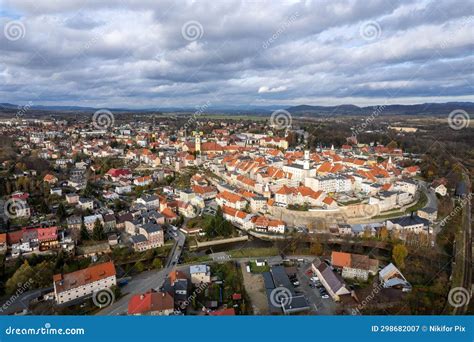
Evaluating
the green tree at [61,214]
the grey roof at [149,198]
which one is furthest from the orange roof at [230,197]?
the green tree at [61,214]

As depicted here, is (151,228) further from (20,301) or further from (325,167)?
(325,167)

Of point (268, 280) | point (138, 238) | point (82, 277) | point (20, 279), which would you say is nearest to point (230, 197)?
point (138, 238)

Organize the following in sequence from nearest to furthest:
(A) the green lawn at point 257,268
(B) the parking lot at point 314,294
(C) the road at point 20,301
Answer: (B) the parking lot at point 314,294 < (C) the road at point 20,301 < (A) the green lawn at point 257,268

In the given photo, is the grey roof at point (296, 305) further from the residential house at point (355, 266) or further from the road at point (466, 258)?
the road at point (466, 258)

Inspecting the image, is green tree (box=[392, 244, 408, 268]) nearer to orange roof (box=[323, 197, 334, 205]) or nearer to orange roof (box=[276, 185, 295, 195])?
orange roof (box=[323, 197, 334, 205])

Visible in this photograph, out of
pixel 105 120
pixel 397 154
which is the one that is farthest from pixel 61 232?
pixel 105 120
